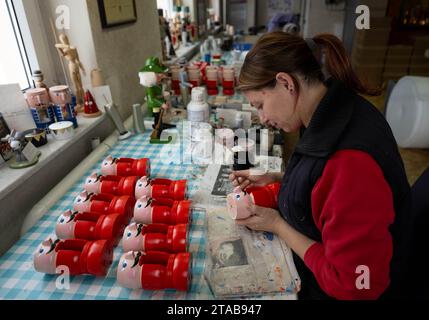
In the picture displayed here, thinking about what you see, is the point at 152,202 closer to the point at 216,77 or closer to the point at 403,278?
the point at 403,278

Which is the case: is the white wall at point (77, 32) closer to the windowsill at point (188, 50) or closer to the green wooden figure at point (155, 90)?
the green wooden figure at point (155, 90)

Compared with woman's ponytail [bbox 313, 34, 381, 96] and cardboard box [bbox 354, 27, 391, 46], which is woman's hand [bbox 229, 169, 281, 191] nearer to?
woman's ponytail [bbox 313, 34, 381, 96]

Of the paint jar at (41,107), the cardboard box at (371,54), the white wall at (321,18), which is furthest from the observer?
the white wall at (321,18)

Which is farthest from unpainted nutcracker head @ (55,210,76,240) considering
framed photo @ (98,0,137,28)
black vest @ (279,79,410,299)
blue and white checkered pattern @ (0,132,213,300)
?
framed photo @ (98,0,137,28)

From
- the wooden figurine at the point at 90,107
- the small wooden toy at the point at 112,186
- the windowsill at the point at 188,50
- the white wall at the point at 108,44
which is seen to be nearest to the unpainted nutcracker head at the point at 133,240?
the small wooden toy at the point at 112,186

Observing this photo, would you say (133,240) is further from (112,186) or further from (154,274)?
(112,186)

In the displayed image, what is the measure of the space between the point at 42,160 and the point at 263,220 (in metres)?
0.84

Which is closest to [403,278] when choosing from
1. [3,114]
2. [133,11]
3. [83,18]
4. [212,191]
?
[212,191]

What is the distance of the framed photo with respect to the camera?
1.58 metres

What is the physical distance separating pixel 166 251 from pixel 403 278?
27.1 inches

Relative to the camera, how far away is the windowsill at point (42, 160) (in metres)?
1.00

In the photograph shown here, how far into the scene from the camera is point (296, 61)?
762 millimetres

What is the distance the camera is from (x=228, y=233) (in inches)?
36.1

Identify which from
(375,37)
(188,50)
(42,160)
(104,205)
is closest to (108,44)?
(42,160)
